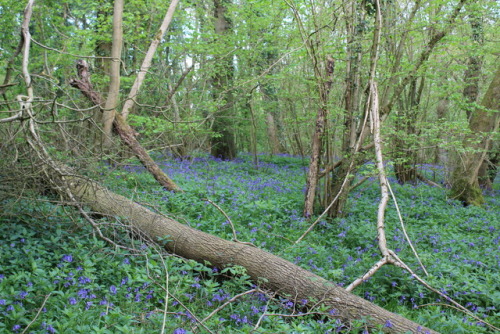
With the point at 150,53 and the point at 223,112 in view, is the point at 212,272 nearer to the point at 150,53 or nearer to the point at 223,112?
the point at 150,53

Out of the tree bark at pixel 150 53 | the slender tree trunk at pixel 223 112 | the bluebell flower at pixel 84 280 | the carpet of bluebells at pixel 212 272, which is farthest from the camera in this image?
the slender tree trunk at pixel 223 112

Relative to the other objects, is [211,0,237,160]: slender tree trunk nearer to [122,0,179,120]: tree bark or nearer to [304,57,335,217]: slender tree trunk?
[122,0,179,120]: tree bark

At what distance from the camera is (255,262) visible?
4328 mm

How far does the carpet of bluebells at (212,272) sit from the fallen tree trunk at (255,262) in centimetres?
12

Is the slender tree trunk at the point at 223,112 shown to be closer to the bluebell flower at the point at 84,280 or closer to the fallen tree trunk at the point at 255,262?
the fallen tree trunk at the point at 255,262

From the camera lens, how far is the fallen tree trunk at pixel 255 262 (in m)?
3.59

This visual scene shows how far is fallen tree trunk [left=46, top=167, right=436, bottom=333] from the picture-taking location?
3590mm

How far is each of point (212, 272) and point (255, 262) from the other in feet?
1.64

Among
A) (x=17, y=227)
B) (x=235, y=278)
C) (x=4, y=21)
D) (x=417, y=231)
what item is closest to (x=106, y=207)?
(x=17, y=227)

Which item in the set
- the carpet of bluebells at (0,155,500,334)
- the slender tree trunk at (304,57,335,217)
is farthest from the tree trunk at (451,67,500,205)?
the slender tree trunk at (304,57,335,217)

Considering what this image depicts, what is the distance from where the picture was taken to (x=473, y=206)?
30.3ft

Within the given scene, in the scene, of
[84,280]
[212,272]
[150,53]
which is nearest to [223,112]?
[150,53]

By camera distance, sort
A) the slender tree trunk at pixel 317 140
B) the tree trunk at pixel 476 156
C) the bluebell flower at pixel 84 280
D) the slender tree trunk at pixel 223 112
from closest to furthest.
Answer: the bluebell flower at pixel 84 280, the slender tree trunk at pixel 317 140, the tree trunk at pixel 476 156, the slender tree trunk at pixel 223 112

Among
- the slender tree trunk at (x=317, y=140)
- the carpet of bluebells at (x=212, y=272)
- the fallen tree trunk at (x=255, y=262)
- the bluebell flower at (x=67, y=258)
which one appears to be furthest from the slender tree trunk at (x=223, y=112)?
the bluebell flower at (x=67, y=258)
